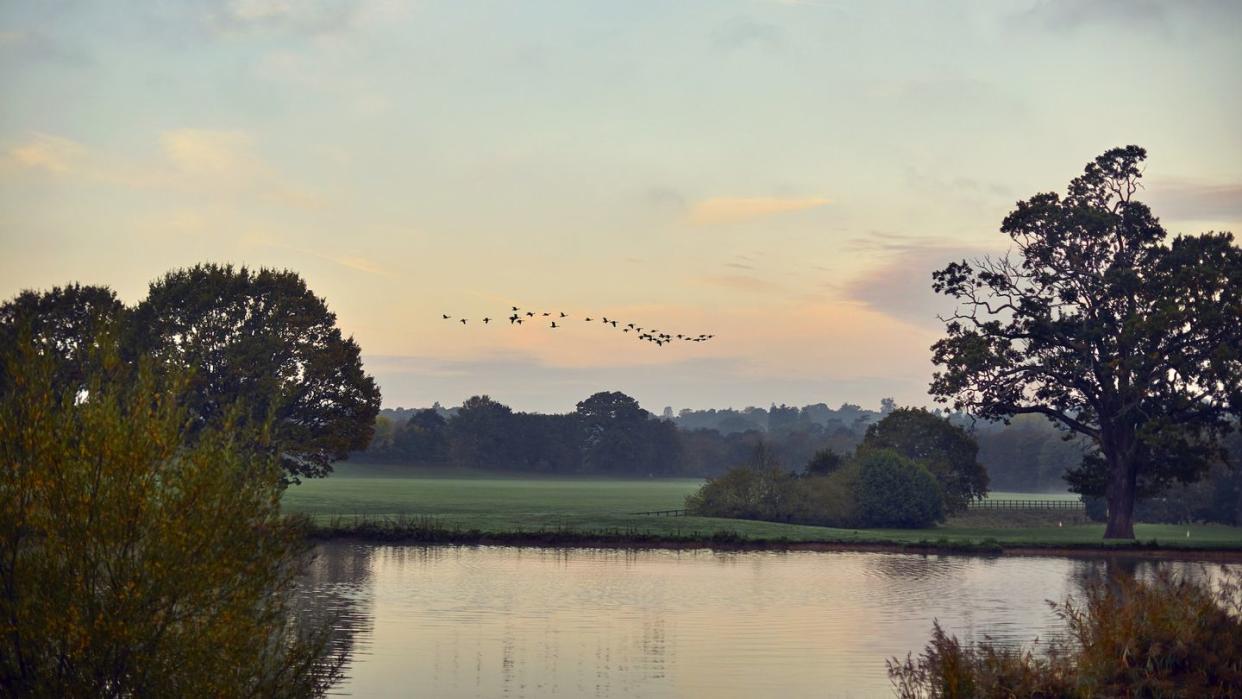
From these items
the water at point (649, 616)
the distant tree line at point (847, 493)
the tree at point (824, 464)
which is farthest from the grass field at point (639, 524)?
the water at point (649, 616)

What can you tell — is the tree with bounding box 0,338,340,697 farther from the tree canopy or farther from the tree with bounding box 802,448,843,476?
the tree with bounding box 802,448,843,476

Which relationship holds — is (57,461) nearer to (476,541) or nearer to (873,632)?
(873,632)

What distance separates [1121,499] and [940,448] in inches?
1126

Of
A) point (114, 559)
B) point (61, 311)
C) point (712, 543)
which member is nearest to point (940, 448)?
point (712, 543)

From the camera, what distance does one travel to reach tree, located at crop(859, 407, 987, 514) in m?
109

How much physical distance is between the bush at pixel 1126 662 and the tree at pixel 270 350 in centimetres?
6604

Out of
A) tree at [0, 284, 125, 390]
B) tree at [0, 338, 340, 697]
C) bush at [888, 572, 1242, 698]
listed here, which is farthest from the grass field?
tree at [0, 338, 340, 697]

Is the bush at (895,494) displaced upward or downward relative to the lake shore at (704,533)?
upward

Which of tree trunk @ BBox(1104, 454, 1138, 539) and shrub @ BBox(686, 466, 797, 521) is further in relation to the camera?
shrub @ BBox(686, 466, 797, 521)

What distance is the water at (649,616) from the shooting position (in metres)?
29.3

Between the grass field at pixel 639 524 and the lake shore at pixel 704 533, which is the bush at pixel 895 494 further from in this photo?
the lake shore at pixel 704 533

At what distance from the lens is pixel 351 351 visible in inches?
3519

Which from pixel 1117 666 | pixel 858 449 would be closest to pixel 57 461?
pixel 1117 666

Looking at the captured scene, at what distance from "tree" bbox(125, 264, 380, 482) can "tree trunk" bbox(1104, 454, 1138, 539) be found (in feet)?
162
